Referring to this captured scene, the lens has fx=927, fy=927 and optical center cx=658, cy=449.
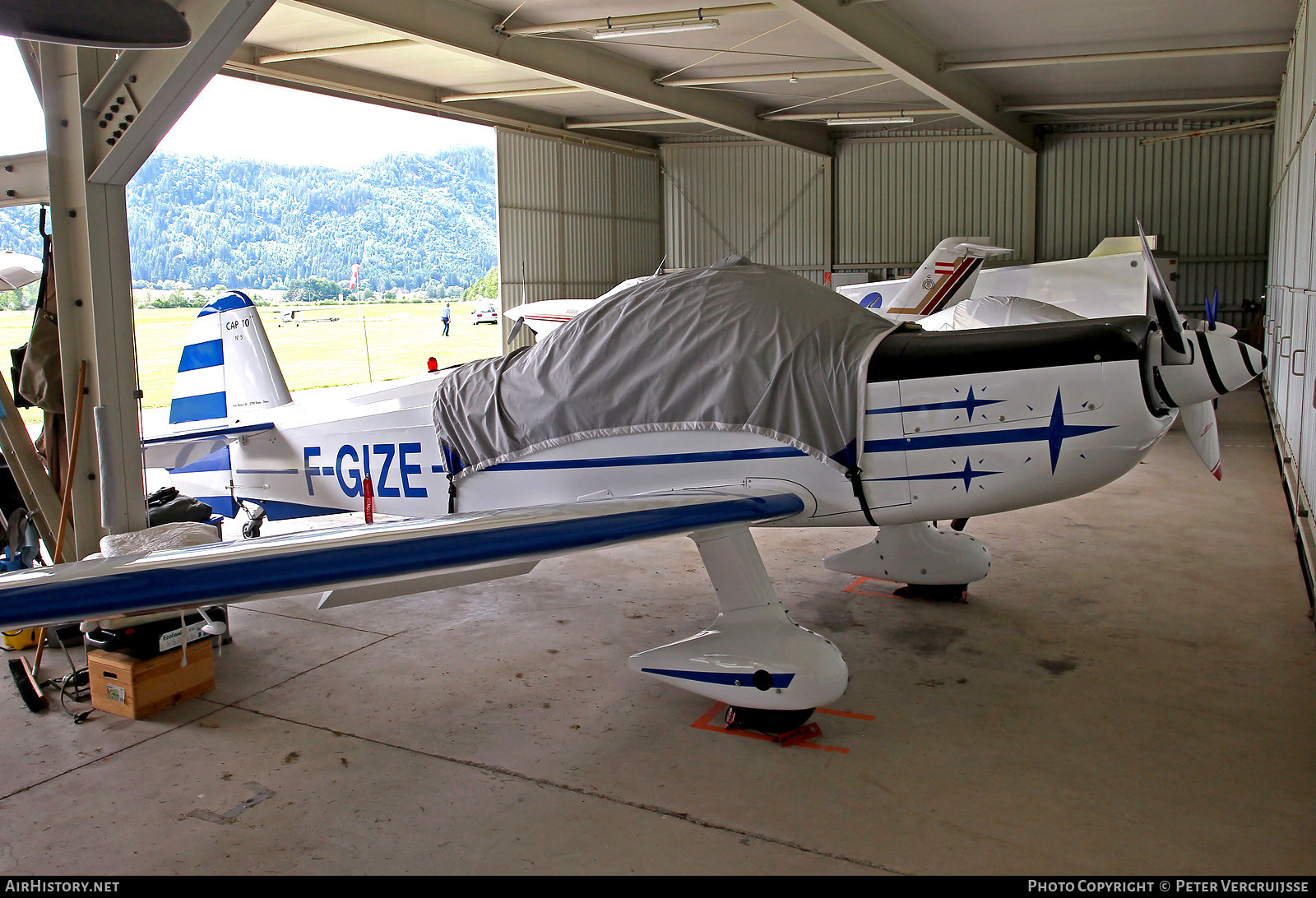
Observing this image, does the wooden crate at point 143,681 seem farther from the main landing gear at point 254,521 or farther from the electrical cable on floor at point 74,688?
the main landing gear at point 254,521

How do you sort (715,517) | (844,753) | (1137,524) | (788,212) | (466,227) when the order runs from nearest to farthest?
(844,753) → (715,517) → (1137,524) → (788,212) → (466,227)

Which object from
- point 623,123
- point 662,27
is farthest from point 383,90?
point 662,27

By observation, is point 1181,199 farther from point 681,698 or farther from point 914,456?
point 681,698

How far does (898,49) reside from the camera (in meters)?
12.5

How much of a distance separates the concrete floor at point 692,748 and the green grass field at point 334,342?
15.9 meters

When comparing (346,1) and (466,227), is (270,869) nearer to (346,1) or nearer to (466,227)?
(346,1)

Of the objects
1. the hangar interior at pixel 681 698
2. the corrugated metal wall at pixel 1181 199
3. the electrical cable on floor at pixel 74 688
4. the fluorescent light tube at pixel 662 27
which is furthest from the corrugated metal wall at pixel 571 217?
the electrical cable on floor at pixel 74 688

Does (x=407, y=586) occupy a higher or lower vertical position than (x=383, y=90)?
lower

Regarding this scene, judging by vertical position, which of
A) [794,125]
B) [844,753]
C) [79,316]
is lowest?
[844,753]

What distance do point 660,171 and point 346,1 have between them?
586 inches

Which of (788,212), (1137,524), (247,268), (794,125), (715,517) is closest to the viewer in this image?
(715,517)

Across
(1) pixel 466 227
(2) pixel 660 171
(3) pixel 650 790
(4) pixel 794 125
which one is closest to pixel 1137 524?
(3) pixel 650 790

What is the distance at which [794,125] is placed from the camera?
70.8 feet

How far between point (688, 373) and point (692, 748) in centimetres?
186
